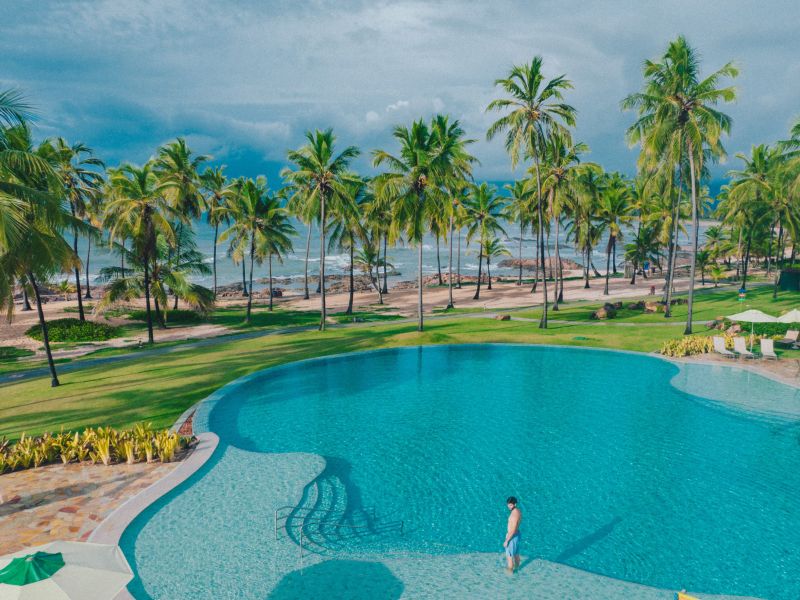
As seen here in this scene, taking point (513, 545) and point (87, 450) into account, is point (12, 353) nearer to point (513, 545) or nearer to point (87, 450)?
point (87, 450)

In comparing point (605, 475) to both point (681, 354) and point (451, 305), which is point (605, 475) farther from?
point (451, 305)

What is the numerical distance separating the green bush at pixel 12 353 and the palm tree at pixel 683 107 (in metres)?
40.2

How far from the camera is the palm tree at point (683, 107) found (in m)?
26.0

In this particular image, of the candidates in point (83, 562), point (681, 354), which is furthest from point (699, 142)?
point (83, 562)

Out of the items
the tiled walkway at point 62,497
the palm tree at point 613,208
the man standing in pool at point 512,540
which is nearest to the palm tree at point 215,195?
the tiled walkway at point 62,497

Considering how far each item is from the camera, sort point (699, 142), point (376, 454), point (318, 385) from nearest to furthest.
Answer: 1. point (376, 454)
2. point (318, 385)
3. point (699, 142)

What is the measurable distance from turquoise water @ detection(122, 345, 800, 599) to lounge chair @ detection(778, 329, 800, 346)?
7.49 meters

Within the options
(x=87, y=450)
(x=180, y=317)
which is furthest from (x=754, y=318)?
(x=180, y=317)

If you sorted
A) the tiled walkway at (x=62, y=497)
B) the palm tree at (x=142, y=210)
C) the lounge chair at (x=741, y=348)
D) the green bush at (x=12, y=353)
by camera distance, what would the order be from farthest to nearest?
the palm tree at (x=142, y=210), the green bush at (x=12, y=353), the lounge chair at (x=741, y=348), the tiled walkway at (x=62, y=497)

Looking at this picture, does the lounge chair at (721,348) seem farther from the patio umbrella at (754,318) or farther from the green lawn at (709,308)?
the green lawn at (709,308)

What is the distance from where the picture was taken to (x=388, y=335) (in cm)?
3094

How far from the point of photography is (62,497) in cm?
1092

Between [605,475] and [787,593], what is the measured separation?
4.47 m

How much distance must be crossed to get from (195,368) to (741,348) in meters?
27.4
